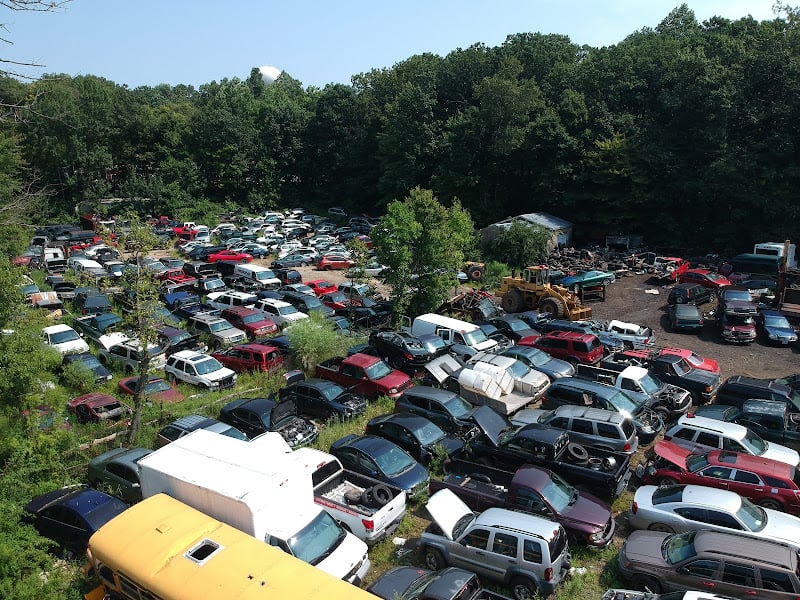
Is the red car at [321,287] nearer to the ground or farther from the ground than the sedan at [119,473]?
farther from the ground

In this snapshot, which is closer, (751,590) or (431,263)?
(751,590)

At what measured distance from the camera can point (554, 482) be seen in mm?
11414

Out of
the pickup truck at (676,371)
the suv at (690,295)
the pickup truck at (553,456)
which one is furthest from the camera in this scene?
the suv at (690,295)

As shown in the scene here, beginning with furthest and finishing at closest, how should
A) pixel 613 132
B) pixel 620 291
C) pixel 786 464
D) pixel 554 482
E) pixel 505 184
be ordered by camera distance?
pixel 505 184, pixel 613 132, pixel 620 291, pixel 786 464, pixel 554 482

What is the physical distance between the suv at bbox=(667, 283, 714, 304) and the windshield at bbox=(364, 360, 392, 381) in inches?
610

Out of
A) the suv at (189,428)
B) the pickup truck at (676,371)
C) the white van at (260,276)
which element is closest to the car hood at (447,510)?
the suv at (189,428)

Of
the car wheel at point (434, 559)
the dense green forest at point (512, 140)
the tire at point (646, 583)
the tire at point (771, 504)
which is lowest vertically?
the car wheel at point (434, 559)

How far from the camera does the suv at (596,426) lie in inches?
522

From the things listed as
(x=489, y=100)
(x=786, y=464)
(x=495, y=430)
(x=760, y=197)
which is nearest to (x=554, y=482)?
(x=495, y=430)

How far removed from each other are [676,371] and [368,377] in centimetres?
899

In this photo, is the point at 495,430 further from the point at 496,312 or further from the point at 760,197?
the point at 760,197

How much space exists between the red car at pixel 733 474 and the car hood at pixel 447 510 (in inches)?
172

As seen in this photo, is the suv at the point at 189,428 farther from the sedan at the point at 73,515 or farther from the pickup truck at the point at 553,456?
the pickup truck at the point at 553,456

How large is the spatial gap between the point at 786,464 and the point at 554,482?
16.4 feet
